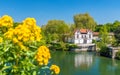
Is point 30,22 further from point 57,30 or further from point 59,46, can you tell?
point 57,30

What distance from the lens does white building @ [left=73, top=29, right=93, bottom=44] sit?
39.4 meters

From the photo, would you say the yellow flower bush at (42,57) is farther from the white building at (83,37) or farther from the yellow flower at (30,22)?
the white building at (83,37)

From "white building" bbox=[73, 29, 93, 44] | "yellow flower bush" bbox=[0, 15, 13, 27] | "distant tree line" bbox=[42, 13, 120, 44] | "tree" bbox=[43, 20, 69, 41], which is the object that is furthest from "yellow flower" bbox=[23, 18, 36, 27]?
"white building" bbox=[73, 29, 93, 44]

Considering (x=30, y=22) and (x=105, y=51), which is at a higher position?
(x=30, y=22)

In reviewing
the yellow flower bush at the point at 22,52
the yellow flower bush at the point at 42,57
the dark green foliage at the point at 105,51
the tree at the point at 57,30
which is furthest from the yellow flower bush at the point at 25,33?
the tree at the point at 57,30

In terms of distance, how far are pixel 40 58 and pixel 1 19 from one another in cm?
45

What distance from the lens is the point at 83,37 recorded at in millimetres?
40031

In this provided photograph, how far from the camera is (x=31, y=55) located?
7.18 feet

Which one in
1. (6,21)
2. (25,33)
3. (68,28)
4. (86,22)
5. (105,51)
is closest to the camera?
(25,33)

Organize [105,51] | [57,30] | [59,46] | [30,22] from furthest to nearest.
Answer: [57,30] < [59,46] < [105,51] < [30,22]

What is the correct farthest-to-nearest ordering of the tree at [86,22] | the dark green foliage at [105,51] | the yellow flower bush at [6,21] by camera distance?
the tree at [86,22], the dark green foliage at [105,51], the yellow flower bush at [6,21]

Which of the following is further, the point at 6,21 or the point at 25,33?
the point at 6,21

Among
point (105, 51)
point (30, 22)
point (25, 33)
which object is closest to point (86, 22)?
point (105, 51)

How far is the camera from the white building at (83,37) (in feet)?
129
